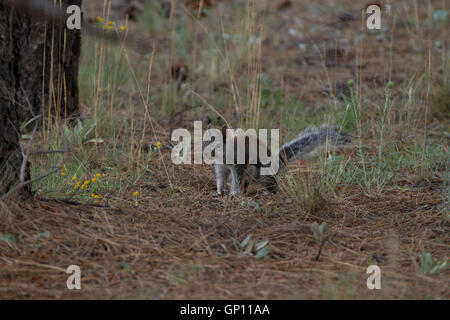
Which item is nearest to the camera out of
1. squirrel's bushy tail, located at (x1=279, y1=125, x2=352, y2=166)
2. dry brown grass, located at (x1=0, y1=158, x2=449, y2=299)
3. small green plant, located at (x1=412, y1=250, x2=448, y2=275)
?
dry brown grass, located at (x1=0, y1=158, x2=449, y2=299)

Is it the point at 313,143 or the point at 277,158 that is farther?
the point at 277,158

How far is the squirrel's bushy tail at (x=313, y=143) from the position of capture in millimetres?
3791

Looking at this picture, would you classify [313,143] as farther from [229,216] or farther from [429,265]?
[429,265]

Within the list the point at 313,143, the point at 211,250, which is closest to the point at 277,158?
the point at 313,143

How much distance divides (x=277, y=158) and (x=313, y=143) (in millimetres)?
286

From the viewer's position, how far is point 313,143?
12.5ft

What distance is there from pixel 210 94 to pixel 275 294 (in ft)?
11.6

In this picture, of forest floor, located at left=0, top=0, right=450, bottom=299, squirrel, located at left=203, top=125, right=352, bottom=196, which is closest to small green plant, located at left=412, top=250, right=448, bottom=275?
forest floor, located at left=0, top=0, right=450, bottom=299

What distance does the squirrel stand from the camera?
380 centimetres

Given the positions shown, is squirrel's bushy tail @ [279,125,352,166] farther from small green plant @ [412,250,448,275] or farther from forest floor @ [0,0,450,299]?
small green plant @ [412,250,448,275]

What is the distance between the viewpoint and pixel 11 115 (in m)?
2.89

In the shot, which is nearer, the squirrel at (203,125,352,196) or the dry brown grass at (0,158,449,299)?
the dry brown grass at (0,158,449,299)

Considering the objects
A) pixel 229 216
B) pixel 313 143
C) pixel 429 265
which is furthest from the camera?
pixel 313 143

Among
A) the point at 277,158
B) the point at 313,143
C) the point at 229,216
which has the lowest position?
the point at 229,216
